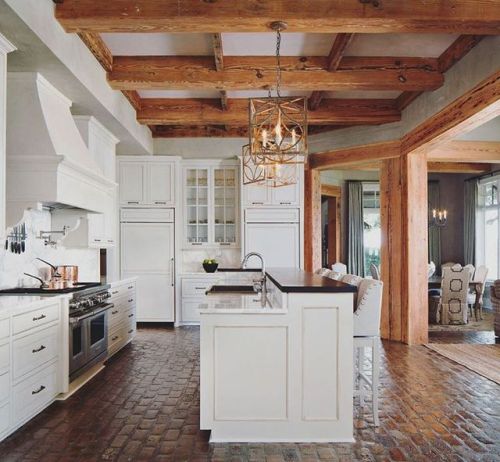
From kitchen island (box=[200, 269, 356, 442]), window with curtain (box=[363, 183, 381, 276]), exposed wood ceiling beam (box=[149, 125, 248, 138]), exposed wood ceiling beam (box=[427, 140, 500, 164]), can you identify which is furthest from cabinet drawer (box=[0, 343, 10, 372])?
window with curtain (box=[363, 183, 381, 276])

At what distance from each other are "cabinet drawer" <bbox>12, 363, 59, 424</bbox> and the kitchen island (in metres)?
1.25

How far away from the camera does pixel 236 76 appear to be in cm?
487

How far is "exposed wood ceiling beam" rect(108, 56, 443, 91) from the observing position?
483 cm

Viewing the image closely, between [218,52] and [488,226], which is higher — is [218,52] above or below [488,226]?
above

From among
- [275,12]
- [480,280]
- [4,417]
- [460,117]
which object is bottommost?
[4,417]

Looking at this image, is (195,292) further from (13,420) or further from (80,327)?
(13,420)

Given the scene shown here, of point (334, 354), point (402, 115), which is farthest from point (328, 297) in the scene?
point (402, 115)

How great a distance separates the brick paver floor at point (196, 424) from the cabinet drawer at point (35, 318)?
685mm

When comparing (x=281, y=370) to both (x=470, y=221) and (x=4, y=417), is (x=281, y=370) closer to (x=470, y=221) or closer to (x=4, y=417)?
(x=4, y=417)

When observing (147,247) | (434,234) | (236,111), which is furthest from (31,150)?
(434,234)

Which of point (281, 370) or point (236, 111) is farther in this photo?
point (236, 111)

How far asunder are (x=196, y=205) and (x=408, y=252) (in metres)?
3.31

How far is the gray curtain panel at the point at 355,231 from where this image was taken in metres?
10.4

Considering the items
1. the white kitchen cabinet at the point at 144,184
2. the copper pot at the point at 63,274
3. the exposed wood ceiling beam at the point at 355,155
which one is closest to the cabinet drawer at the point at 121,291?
the copper pot at the point at 63,274
